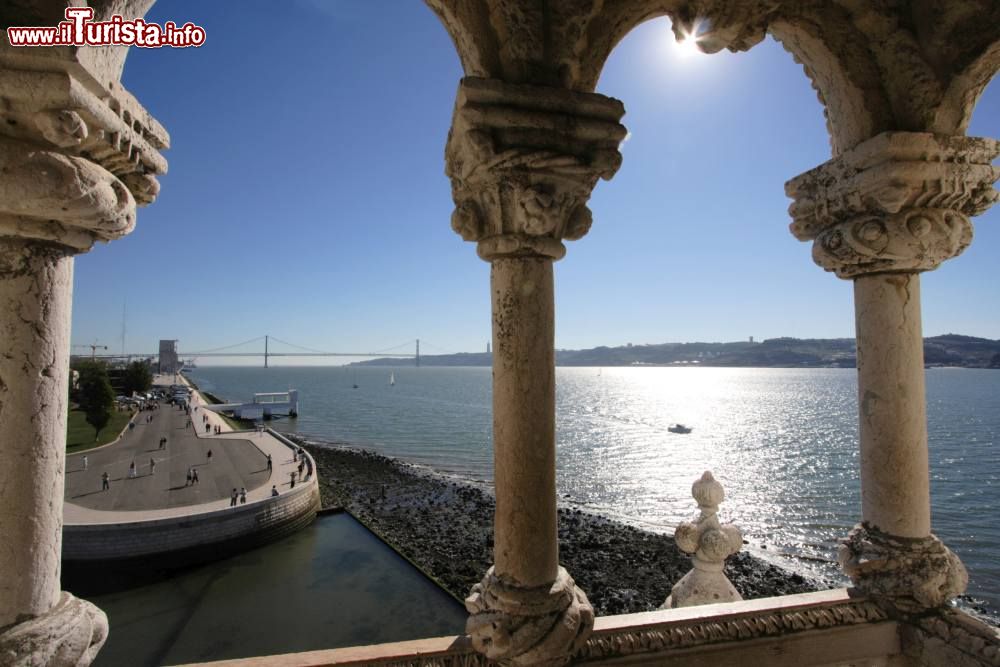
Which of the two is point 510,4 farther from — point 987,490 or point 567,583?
point 987,490

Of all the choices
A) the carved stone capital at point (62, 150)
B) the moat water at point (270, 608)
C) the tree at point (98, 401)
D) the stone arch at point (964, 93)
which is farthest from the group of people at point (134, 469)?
the stone arch at point (964, 93)

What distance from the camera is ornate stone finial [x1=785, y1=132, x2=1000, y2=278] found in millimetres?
2936

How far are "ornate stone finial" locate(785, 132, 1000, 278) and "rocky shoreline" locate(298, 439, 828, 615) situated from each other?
47.3 feet

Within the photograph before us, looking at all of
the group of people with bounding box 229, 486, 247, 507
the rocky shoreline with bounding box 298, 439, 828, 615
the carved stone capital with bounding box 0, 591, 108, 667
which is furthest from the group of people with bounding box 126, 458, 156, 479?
the carved stone capital with bounding box 0, 591, 108, 667

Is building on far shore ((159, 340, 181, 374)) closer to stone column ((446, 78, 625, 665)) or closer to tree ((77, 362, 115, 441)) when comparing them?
tree ((77, 362, 115, 441))

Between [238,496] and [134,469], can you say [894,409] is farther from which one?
[134,469]

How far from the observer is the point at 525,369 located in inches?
95.3

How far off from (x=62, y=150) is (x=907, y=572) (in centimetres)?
448

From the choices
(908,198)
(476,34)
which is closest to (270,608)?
(476,34)

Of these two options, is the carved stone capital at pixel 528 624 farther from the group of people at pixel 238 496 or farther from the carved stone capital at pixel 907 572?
the group of people at pixel 238 496

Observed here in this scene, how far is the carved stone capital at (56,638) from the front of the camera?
1.83 m

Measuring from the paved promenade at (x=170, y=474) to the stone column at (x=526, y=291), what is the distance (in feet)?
59.4

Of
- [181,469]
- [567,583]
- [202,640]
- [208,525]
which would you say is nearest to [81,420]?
[181,469]

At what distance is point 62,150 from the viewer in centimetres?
194
